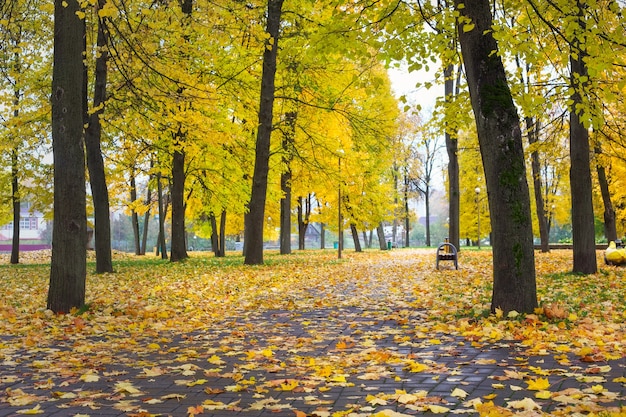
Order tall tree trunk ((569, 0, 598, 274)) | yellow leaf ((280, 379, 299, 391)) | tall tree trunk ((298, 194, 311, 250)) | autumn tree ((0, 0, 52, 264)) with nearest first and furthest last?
yellow leaf ((280, 379, 299, 391)) → autumn tree ((0, 0, 52, 264)) → tall tree trunk ((569, 0, 598, 274)) → tall tree trunk ((298, 194, 311, 250))

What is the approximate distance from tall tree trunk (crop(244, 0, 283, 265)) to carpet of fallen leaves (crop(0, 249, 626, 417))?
573 cm

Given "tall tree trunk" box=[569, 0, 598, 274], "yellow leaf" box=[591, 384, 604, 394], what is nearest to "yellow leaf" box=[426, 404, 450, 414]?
"yellow leaf" box=[591, 384, 604, 394]

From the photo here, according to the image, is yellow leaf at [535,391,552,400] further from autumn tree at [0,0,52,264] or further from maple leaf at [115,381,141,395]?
autumn tree at [0,0,52,264]

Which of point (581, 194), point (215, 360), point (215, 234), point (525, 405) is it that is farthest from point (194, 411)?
point (215, 234)

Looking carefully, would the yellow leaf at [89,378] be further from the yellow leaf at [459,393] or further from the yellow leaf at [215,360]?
the yellow leaf at [459,393]

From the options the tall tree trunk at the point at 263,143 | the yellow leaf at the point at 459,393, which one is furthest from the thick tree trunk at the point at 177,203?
the yellow leaf at the point at 459,393

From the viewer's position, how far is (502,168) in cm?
721

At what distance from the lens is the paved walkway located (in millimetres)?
4016

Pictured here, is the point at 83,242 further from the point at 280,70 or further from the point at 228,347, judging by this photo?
Result: the point at 280,70

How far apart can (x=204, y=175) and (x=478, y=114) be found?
18513 millimetres

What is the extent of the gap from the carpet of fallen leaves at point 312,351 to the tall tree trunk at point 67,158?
1.78ft

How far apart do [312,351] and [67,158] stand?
15.9 ft

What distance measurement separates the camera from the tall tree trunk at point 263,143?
1711 centimetres

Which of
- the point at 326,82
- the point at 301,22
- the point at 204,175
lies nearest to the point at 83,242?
the point at 301,22
